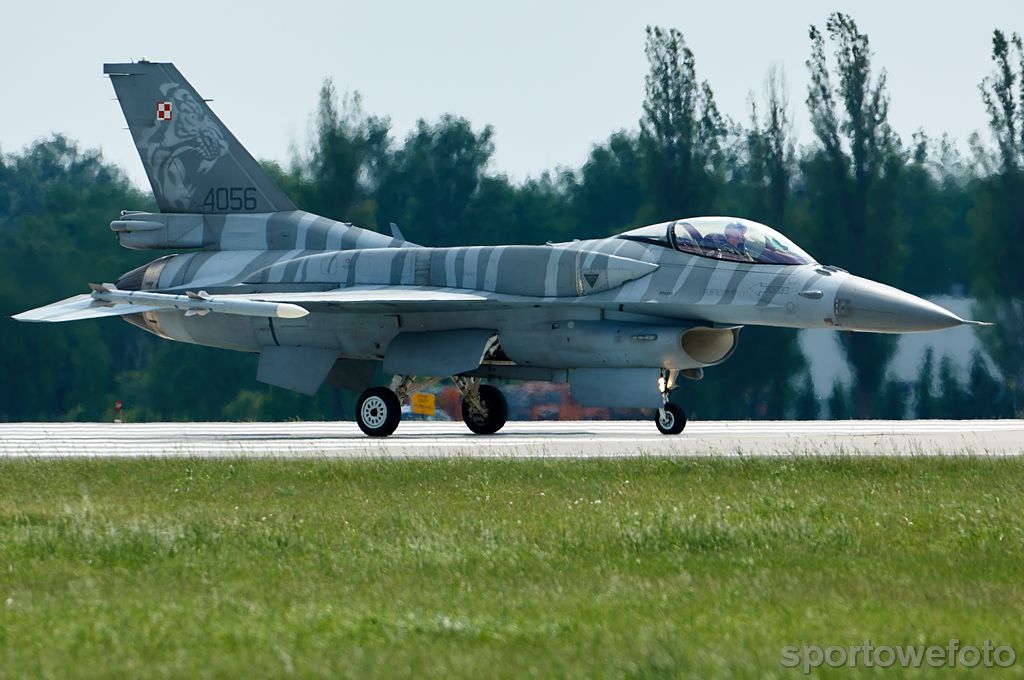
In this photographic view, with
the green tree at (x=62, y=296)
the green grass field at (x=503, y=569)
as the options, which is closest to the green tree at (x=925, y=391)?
the green tree at (x=62, y=296)

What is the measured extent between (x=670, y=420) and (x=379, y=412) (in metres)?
3.82

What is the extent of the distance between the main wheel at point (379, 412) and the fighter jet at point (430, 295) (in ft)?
0.07

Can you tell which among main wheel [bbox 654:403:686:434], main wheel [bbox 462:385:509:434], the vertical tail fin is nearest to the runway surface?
main wheel [bbox 654:403:686:434]

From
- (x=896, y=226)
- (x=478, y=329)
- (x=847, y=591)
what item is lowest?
(x=847, y=591)

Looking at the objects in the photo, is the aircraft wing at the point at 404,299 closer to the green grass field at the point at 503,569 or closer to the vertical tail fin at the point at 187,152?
the vertical tail fin at the point at 187,152

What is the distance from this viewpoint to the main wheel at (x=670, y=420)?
2003cm

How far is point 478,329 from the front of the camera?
1988cm

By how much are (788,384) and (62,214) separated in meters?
16.3

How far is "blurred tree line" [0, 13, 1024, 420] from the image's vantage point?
3047cm

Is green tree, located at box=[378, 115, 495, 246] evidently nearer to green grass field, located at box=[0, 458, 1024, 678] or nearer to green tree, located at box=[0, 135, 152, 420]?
green tree, located at box=[0, 135, 152, 420]

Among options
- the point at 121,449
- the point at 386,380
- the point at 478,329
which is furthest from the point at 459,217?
the point at 121,449

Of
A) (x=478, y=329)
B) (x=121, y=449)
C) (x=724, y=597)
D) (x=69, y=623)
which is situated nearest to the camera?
(x=69, y=623)

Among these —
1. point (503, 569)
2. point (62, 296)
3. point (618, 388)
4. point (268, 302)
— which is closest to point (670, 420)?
point (618, 388)

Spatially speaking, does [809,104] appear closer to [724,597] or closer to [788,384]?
[788,384]
